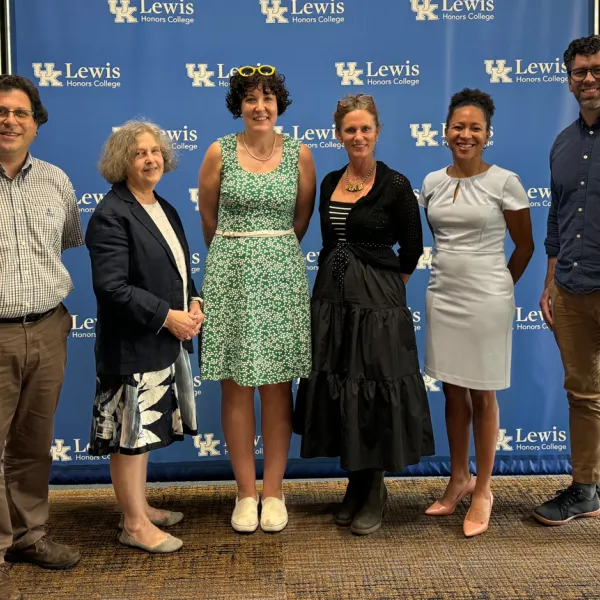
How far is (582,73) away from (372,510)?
1.90 meters

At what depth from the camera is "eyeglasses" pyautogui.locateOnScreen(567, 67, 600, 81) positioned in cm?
246

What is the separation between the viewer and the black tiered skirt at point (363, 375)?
252 cm

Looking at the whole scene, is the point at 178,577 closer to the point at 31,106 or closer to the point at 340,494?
the point at 340,494

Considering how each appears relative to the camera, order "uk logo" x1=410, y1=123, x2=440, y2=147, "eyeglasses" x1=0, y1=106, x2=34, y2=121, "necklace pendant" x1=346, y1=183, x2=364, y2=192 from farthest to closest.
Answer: "uk logo" x1=410, y1=123, x2=440, y2=147
"necklace pendant" x1=346, y1=183, x2=364, y2=192
"eyeglasses" x1=0, y1=106, x2=34, y2=121

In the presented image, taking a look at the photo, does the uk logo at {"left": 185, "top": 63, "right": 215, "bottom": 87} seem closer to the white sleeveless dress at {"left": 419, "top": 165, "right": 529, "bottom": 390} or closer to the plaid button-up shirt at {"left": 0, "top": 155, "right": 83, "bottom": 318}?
the plaid button-up shirt at {"left": 0, "top": 155, "right": 83, "bottom": 318}

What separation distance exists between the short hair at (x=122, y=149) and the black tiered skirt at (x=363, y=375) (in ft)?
2.70

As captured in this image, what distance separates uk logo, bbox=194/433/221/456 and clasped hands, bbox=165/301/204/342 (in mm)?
1227

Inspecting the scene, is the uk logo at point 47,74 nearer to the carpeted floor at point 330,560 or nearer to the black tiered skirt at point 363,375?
the black tiered skirt at point 363,375

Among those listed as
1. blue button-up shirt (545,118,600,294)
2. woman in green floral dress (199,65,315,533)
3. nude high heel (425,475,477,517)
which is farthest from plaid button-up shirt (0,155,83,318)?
blue button-up shirt (545,118,600,294)

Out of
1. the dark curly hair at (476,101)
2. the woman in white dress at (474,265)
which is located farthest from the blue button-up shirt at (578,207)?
the dark curly hair at (476,101)

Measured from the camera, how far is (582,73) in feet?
8.13

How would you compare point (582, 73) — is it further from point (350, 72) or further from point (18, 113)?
point (18, 113)

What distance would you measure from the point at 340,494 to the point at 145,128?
1898mm

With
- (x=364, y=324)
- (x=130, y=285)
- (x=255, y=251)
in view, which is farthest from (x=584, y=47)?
(x=130, y=285)
